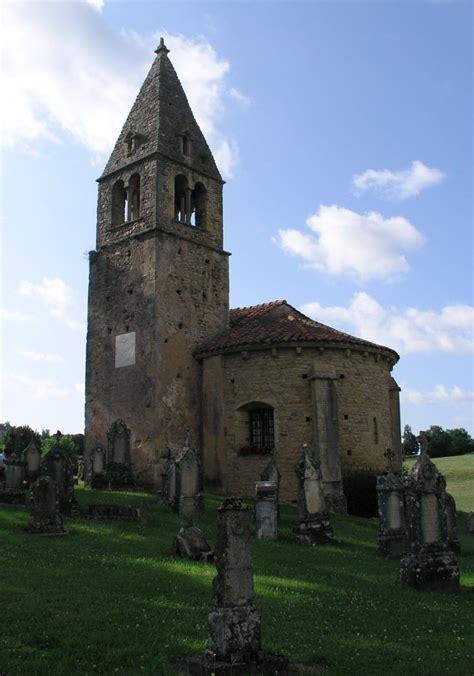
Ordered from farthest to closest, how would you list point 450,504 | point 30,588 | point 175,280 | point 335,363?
point 175,280
point 335,363
point 450,504
point 30,588

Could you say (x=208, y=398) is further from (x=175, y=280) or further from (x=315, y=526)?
(x=315, y=526)

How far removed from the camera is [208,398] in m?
26.0

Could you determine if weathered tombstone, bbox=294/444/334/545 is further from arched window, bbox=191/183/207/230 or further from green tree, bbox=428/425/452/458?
green tree, bbox=428/425/452/458

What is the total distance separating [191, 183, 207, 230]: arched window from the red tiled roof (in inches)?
182

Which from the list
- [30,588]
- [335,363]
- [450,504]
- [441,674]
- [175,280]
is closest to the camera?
[441,674]

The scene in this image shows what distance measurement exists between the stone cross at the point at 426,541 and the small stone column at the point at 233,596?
196 inches

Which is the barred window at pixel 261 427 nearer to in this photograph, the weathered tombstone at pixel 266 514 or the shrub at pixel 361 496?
the shrub at pixel 361 496

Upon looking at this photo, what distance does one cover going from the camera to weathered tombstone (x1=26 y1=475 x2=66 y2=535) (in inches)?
533

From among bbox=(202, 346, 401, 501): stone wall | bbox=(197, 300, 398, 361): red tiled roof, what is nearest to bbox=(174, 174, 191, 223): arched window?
bbox=(197, 300, 398, 361): red tiled roof

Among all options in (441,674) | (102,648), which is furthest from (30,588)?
(441,674)

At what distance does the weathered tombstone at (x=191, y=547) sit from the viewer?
1198 centimetres

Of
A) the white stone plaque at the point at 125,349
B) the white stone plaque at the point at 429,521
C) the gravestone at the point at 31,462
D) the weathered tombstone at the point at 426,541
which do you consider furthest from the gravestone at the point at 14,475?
the white stone plaque at the point at 429,521

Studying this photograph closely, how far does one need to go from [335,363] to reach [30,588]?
1715 cm

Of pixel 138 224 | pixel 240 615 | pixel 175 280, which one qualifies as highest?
pixel 138 224
